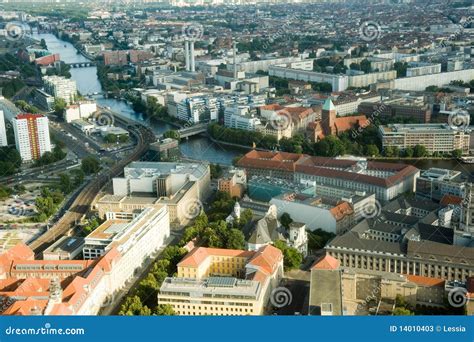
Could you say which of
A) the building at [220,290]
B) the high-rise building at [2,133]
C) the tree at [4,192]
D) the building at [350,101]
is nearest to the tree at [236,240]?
the building at [220,290]

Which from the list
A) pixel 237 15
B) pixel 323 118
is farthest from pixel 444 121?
pixel 237 15

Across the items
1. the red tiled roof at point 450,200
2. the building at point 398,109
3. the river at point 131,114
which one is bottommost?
the river at point 131,114

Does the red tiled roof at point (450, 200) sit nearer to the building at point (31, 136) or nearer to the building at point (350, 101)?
the building at point (350, 101)

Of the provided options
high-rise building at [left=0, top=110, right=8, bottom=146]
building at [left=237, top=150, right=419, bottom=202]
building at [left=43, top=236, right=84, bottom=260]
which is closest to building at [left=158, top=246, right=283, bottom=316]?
building at [left=43, top=236, right=84, bottom=260]

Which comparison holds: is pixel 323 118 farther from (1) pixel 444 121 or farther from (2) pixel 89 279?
(2) pixel 89 279

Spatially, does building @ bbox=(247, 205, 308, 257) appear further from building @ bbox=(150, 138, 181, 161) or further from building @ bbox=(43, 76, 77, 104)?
building @ bbox=(43, 76, 77, 104)

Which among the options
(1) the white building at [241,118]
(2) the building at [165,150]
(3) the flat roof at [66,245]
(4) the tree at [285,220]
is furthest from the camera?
(1) the white building at [241,118]
